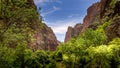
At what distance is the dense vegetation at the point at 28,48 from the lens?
2339 cm

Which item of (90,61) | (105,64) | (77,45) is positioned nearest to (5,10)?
(105,64)

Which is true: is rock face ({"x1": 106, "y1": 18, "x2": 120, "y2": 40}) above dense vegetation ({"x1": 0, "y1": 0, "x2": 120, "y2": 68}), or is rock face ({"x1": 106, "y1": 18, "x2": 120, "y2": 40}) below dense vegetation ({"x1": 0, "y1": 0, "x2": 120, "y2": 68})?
above

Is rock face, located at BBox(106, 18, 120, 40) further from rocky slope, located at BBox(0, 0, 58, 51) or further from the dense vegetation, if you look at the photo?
rocky slope, located at BBox(0, 0, 58, 51)

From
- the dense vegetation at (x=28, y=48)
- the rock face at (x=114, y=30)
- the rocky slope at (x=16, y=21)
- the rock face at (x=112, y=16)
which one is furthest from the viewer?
the rock face at (x=112, y=16)

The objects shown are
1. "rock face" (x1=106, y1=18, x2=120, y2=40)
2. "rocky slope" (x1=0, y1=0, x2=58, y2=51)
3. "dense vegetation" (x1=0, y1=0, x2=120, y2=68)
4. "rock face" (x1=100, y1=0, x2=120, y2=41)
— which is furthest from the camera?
"rock face" (x1=100, y1=0, x2=120, y2=41)

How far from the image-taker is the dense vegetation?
23.4m

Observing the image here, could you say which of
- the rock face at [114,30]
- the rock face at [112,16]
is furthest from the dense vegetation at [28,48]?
the rock face at [112,16]

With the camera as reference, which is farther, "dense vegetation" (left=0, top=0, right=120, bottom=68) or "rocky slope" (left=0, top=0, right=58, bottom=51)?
"dense vegetation" (left=0, top=0, right=120, bottom=68)

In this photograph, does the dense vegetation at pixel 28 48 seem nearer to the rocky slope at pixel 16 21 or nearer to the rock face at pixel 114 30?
the rocky slope at pixel 16 21

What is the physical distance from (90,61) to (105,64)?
21.5ft

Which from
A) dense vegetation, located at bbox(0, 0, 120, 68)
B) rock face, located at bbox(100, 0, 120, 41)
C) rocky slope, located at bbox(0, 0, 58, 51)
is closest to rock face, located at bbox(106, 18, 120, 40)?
rock face, located at bbox(100, 0, 120, 41)

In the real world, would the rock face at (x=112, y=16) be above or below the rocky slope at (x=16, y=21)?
above

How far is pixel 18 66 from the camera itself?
278 feet

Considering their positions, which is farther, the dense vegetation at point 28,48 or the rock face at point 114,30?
the rock face at point 114,30
